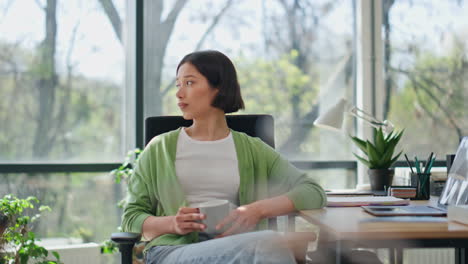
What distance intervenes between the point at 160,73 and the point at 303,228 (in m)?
1.23

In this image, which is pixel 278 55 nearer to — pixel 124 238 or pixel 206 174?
pixel 206 174

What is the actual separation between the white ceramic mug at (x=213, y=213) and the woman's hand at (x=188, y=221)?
0.01 m

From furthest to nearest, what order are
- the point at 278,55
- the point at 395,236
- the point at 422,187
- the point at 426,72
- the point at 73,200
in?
1. the point at 426,72
2. the point at 278,55
3. the point at 73,200
4. the point at 422,187
5. the point at 395,236

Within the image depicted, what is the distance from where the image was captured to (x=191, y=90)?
5.87 ft

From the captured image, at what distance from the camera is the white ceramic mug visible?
1.45 m

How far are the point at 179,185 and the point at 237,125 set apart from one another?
465mm

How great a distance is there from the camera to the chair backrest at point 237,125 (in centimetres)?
204

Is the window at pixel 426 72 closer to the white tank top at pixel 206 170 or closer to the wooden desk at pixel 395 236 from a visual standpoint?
the white tank top at pixel 206 170

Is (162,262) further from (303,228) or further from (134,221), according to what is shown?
(303,228)

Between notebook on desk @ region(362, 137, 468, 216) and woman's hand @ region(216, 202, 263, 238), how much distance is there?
332 millimetres

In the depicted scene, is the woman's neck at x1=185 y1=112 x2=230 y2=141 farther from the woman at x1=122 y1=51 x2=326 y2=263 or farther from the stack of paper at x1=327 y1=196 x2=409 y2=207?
the stack of paper at x1=327 y1=196 x2=409 y2=207

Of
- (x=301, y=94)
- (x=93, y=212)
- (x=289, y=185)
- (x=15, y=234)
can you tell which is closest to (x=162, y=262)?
(x=289, y=185)

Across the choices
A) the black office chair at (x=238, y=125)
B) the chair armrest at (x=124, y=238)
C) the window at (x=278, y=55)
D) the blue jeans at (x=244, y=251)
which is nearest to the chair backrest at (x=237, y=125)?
the black office chair at (x=238, y=125)

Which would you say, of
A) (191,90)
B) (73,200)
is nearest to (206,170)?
(191,90)
